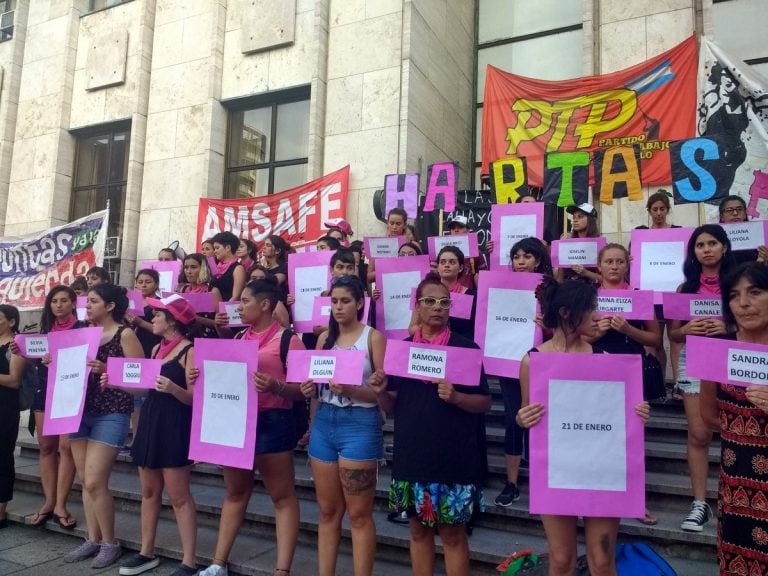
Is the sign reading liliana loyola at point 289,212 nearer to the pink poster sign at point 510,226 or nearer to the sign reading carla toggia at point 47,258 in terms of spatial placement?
the sign reading carla toggia at point 47,258

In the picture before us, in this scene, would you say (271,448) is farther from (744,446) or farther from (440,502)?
(744,446)

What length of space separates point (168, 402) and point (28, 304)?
7.09m

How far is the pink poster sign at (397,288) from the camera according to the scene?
551cm

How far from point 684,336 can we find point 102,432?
4.51 m

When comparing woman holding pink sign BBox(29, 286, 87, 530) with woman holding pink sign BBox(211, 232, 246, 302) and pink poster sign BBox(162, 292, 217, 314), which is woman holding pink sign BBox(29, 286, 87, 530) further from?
woman holding pink sign BBox(211, 232, 246, 302)

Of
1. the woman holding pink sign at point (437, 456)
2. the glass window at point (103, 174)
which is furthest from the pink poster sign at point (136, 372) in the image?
the glass window at point (103, 174)

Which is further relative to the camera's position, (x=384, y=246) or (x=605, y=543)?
(x=384, y=246)

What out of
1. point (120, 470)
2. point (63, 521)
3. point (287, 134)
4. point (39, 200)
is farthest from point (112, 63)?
point (63, 521)

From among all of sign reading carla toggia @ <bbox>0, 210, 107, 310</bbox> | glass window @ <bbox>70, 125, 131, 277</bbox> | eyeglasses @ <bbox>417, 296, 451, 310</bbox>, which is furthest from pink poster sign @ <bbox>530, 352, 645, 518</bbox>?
glass window @ <bbox>70, 125, 131, 277</bbox>

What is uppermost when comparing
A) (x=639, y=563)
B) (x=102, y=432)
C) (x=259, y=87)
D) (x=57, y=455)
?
(x=259, y=87)

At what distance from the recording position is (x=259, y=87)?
1202 centimetres

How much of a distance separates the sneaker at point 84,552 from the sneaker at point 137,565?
0.41 metres

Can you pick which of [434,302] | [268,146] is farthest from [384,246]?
[268,146]

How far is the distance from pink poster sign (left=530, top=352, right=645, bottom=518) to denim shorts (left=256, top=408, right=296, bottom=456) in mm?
1853
